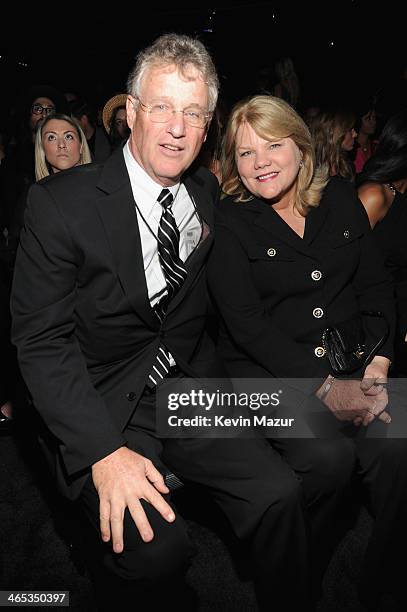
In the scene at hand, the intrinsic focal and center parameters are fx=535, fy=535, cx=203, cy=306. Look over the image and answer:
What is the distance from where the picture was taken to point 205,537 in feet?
7.12

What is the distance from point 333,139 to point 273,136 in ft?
5.66

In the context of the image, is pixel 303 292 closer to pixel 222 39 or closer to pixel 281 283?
pixel 281 283

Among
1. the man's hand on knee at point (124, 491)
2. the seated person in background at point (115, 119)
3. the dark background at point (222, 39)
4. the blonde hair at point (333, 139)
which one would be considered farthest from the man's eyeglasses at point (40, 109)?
the dark background at point (222, 39)

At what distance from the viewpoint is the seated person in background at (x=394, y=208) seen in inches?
99.4

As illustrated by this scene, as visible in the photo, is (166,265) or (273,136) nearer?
(166,265)

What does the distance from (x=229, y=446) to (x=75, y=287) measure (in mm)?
712

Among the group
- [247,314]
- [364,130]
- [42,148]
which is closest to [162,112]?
[247,314]

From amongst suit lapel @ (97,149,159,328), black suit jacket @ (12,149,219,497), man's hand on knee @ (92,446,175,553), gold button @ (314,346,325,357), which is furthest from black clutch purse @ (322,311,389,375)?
man's hand on knee @ (92,446,175,553)

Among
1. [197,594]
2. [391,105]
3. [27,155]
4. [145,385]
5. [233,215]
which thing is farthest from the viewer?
[391,105]

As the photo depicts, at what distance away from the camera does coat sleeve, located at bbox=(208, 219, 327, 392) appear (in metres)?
1.96

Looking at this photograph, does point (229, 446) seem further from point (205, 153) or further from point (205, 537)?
point (205, 153)

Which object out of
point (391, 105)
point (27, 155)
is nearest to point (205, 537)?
point (27, 155)

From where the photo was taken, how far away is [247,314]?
1996 millimetres

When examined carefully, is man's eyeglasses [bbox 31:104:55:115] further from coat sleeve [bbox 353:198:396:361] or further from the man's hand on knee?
the man's hand on knee
